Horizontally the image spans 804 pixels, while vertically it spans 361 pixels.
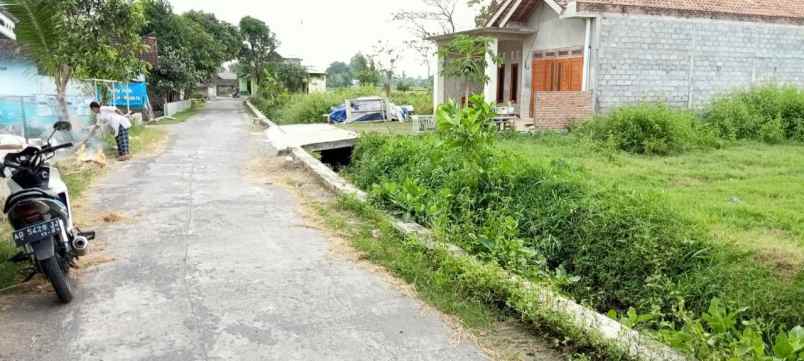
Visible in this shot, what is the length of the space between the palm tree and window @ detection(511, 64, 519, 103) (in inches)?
514

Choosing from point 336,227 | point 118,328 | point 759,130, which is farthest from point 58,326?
point 759,130

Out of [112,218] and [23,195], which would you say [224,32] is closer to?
[112,218]

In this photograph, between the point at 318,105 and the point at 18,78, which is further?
the point at 318,105

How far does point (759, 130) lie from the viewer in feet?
43.8

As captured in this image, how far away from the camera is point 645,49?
1545cm

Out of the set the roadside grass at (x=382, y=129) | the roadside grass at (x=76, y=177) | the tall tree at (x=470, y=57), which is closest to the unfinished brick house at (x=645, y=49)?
the tall tree at (x=470, y=57)

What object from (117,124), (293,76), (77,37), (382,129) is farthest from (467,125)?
(293,76)

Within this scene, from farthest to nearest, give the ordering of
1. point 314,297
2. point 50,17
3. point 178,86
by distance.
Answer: point 178,86 < point 50,17 < point 314,297

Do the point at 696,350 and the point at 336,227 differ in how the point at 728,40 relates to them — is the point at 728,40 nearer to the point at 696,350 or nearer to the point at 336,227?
the point at 336,227

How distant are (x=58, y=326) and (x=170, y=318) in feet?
2.29

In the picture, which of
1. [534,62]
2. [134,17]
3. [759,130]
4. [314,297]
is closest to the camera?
[314,297]

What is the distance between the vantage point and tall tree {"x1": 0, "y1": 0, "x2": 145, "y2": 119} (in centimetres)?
1113

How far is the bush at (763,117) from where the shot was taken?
13.1m

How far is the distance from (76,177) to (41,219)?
5.86 m
